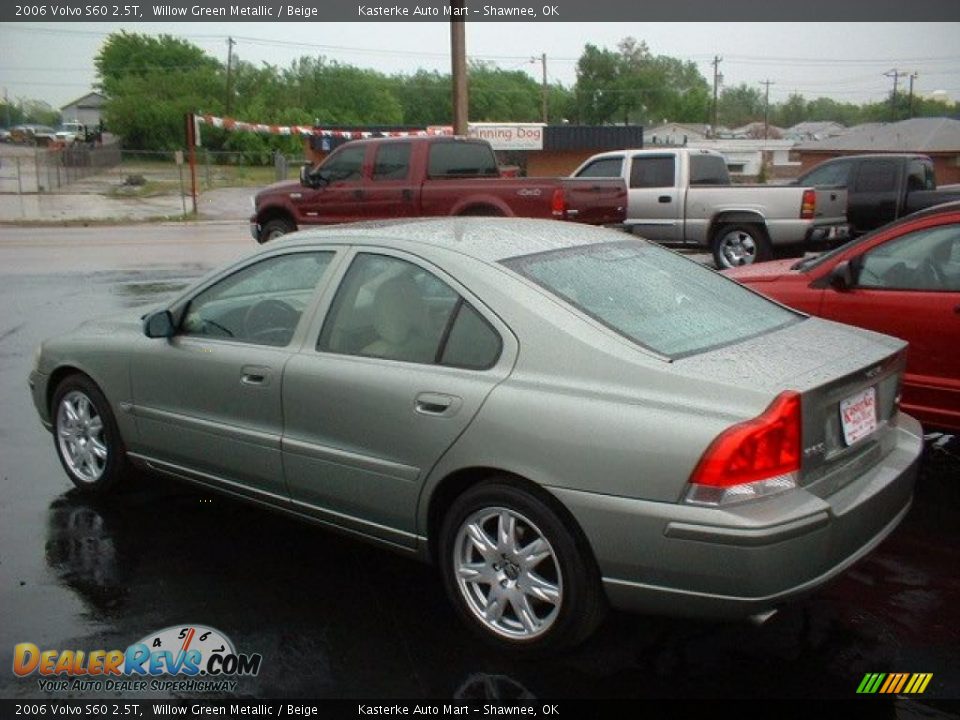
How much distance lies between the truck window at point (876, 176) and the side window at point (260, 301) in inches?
559

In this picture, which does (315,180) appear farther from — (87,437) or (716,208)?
(87,437)

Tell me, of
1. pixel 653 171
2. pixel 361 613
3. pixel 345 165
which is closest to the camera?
pixel 361 613

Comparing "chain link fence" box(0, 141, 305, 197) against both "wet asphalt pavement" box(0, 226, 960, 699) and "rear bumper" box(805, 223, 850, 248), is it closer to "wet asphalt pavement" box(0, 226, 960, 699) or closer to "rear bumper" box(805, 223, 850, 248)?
"rear bumper" box(805, 223, 850, 248)

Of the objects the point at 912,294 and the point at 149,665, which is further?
the point at 912,294

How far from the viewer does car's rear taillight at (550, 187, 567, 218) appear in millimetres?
12938

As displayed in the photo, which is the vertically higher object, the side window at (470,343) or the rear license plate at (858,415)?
the side window at (470,343)

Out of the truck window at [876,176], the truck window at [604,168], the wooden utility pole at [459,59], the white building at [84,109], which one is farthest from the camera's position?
the white building at [84,109]

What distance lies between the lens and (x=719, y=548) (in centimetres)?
312

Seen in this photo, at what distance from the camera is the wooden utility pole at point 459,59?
749 inches

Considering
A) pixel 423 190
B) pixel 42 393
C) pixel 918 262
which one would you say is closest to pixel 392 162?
pixel 423 190

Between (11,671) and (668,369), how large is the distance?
259 centimetres

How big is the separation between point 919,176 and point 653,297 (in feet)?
47.8

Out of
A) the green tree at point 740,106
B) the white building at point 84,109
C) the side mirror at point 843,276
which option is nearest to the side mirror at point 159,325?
the side mirror at point 843,276

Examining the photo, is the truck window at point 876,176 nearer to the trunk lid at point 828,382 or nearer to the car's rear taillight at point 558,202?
the car's rear taillight at point 558,202
